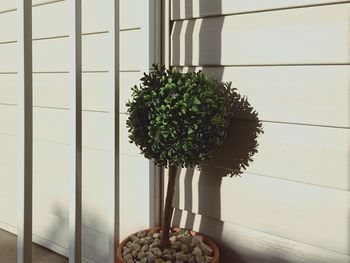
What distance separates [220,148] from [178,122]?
28 cm

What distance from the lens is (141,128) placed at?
1.21 meters

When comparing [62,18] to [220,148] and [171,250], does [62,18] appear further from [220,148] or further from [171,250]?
[171,250]

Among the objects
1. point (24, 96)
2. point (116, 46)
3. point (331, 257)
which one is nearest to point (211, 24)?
point (116, 46)

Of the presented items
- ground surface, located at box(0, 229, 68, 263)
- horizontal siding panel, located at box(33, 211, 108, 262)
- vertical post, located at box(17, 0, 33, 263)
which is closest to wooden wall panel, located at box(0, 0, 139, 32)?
vertical post, located at box(17, 0, 33, 263)

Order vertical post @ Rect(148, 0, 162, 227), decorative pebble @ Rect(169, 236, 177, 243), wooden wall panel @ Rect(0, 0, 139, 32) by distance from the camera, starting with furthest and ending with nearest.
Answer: wooden wall panel @ Rect(0, 0, 139, 32), vertical post @ Rect(148, 0, 162, 227), decorative pebble @ Rect(169, 236, 177, 243)

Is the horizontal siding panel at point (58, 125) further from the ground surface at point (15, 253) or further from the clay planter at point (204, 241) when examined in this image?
the ground surface at point (15, 253)

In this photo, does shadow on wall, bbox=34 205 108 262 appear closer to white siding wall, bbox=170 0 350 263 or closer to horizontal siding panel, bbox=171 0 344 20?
white siding wall, bbox=170 0 350 263

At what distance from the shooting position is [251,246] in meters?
1.30

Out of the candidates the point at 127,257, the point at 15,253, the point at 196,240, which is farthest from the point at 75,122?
the point at 15,253

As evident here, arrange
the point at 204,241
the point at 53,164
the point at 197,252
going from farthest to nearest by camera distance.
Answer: the point at 53,164
the point at 204,241
the point at 197,252

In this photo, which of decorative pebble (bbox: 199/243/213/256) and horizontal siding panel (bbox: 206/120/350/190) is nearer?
horizontal siding panel (bbox: 206/120/350/190)

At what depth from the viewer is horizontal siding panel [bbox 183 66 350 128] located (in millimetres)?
1079

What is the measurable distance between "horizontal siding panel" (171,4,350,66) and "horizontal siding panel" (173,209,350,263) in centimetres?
58

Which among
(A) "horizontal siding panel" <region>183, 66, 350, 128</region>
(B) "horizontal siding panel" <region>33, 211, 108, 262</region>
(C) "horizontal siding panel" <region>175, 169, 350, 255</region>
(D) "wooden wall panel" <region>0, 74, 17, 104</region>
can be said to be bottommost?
(B) "horizontal siding panel" <region>33, 211, 108, 262</region>
